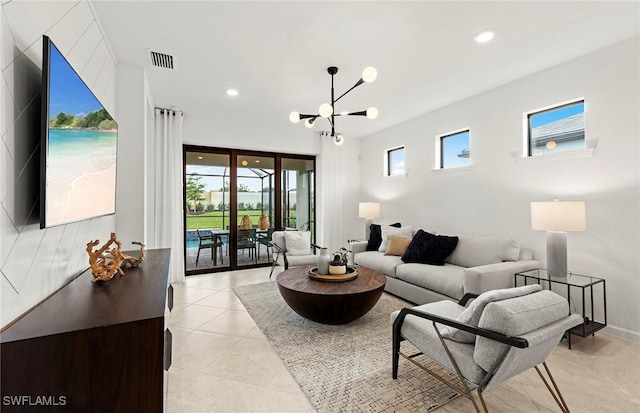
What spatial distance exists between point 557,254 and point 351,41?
2.80m

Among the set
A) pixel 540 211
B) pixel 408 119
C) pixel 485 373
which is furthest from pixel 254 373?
pixel 408 119

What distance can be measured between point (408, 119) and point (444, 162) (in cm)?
107

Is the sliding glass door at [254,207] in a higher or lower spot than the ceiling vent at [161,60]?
lower

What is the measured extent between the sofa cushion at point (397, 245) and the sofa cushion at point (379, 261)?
78mm

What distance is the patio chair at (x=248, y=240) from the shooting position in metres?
5.49

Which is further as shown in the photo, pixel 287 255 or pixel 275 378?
pixel 287 255

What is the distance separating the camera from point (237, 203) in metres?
5.45

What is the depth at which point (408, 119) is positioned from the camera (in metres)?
5.09

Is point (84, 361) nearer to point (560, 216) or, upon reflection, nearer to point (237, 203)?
point (560, 216)

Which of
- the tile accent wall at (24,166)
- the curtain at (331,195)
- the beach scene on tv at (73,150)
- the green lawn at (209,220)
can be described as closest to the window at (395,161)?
the curtain at (331,195)

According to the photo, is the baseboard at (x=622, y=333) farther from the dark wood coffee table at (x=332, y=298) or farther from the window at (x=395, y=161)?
the window at (x=395, y=161)

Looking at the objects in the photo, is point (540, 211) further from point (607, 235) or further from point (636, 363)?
point (636, 363)

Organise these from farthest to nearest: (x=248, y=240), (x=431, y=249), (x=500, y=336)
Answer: (x=248, y=240) < (x=431, y=249) < (x=500, y=336)

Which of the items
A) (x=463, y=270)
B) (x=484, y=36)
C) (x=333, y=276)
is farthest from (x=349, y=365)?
(x=484, y=36)
